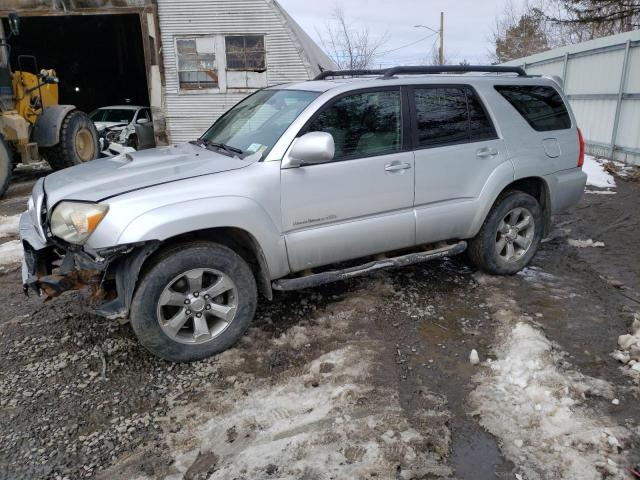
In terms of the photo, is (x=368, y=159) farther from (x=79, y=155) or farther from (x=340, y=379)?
(x=79, y=155)

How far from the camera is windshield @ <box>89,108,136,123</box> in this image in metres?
14.4

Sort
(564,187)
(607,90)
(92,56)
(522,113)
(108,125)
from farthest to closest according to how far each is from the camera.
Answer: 1. (92,56)
2. (108,125)
3. (607,90)
4. (564,187)
5. (522,113)

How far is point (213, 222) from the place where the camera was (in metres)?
3.24

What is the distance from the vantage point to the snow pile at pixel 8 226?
673cm

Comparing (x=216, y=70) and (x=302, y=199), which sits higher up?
(x=216, y=70)

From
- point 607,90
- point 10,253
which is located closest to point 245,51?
point 607,90

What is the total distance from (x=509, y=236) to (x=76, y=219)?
367cm

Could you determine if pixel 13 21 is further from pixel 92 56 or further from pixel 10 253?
pixel 92 56

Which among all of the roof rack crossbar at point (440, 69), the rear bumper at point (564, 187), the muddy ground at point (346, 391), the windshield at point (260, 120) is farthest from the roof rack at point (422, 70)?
the muddy ground at point (346, 391)

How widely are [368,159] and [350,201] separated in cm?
36

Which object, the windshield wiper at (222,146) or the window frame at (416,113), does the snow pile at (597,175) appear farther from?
the windshield wiper at (222,146)

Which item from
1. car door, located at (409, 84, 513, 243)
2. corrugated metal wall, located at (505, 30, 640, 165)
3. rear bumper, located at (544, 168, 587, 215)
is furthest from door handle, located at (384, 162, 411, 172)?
corrugated metal wall, located at (505, 30, 640, 165)

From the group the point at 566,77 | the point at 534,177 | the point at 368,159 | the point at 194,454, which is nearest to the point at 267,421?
the point at 194,454

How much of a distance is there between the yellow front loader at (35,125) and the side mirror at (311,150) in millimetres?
7587
